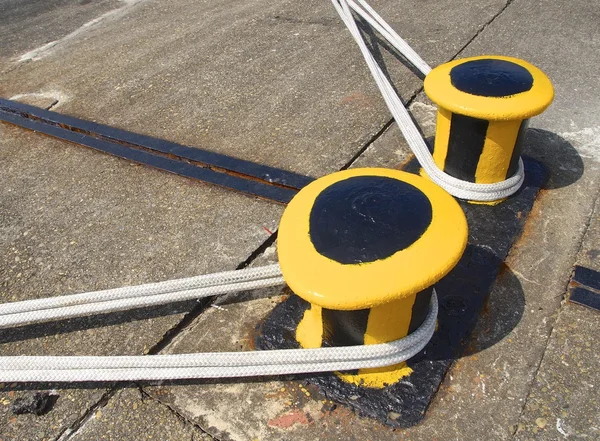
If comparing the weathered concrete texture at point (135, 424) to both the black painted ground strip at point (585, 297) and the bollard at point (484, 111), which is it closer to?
the black painted ground strip at point (585, 297)

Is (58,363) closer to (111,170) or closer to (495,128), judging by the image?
(111,170)

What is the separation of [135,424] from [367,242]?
1.02 m

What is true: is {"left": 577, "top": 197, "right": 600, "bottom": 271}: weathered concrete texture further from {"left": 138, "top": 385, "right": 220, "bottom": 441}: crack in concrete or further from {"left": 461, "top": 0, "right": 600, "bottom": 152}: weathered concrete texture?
{"left": 138, "top": 385, "right": 220, "bottom": 441}: crack in concrete

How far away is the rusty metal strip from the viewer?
9.21 ft

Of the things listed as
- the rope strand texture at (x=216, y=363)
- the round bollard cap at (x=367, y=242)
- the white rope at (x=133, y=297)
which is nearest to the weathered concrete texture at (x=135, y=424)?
the rope strand texture at (x=216, y=363)

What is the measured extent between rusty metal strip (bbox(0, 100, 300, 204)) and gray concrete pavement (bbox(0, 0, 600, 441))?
0.24 ft

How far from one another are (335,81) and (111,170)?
1644 millimetres

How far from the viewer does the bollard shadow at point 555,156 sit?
2.66 m

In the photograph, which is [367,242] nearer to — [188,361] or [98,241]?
[188,361]

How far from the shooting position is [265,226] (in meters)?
2.56

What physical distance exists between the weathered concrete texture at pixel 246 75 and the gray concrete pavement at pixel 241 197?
2 cm

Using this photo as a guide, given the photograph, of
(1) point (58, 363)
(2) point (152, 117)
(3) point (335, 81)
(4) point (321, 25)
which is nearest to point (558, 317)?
(1) point (58, 363)

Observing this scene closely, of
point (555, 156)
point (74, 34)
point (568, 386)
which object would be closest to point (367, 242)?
point (568, 386)

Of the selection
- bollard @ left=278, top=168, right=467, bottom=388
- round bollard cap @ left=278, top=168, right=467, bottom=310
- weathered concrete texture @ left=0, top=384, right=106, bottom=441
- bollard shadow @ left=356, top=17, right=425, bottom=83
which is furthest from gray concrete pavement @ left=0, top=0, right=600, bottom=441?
round bollard cap @ left=278, top=168, right=467, bottom=310
